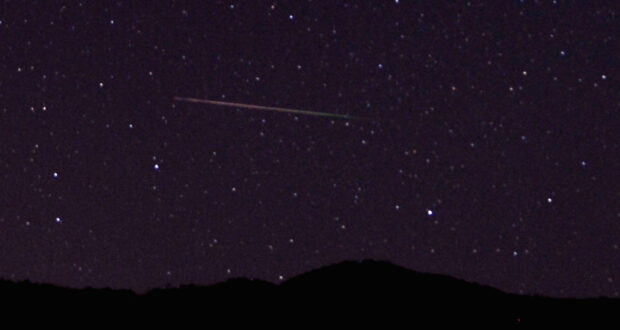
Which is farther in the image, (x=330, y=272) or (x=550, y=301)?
(x=330, y=272)

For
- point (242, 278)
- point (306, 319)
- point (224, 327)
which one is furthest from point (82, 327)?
point (242, 278)

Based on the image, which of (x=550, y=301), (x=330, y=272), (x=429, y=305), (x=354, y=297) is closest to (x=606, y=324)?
(x=550, y=301)

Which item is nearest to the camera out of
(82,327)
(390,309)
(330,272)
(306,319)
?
(82,327)

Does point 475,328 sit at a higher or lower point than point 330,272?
lower

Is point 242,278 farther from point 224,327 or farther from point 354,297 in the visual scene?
point 224,327

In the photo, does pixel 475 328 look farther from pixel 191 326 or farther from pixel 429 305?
pixel 191 326

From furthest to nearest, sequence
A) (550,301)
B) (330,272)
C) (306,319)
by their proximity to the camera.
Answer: (330,272)
(550,301)
(306,319)
